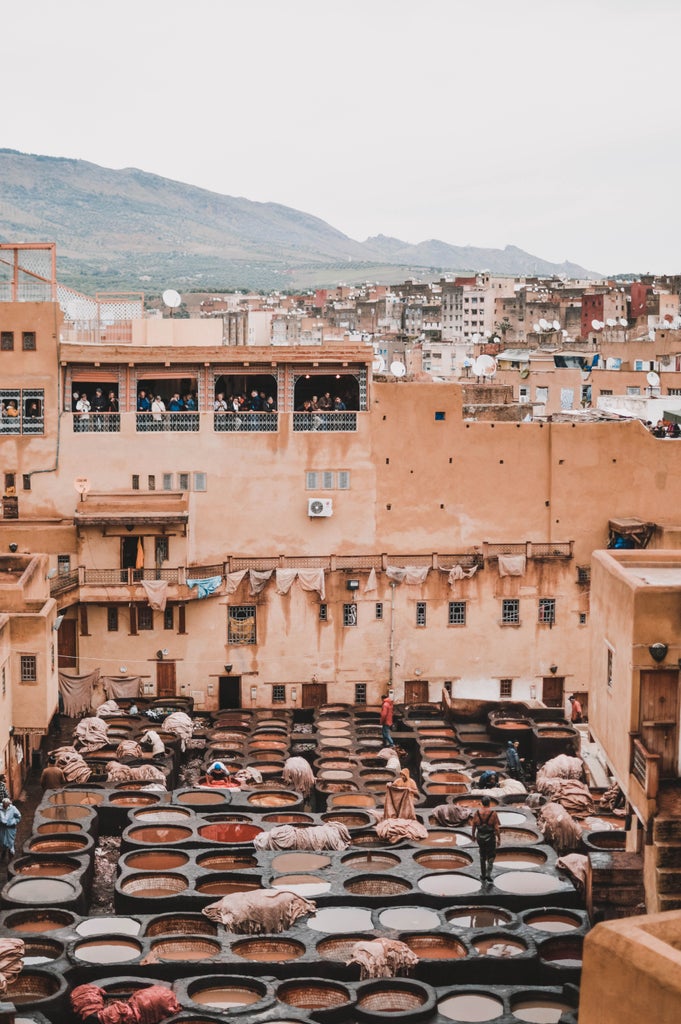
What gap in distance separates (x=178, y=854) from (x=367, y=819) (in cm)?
434

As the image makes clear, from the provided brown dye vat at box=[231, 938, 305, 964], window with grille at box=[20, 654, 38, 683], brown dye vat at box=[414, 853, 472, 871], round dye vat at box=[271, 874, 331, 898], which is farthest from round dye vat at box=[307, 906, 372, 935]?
window with grille at box=[20, 654, 38, 683]

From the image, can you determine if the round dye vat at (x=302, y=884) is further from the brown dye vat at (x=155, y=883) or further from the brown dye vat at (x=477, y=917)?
the brown dye vat at (x=477, y=917)

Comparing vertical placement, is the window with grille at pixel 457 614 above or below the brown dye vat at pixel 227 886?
above

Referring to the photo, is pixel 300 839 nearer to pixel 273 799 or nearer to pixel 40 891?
pixel 273 799

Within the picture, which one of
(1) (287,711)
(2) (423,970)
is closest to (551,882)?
(2) (423,970)


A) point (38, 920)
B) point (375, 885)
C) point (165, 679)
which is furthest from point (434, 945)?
point (165, 679)

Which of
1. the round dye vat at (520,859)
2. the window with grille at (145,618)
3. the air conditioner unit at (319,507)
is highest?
the air conditioner unit at (319,507)

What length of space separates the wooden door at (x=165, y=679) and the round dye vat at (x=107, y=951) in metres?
17.6

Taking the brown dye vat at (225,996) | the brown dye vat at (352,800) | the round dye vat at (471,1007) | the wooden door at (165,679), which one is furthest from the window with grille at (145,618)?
the round dye vat at (471,1007)

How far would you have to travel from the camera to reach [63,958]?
2006 centimetres

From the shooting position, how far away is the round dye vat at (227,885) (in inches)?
919

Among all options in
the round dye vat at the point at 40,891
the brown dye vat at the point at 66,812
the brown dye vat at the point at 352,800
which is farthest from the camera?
the brown dye vat at the point at 352,800

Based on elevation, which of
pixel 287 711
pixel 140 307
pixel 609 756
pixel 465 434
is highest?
pixel 140 307

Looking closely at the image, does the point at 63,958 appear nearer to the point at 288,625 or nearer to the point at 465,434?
the point at 288,625
